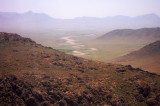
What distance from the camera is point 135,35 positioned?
15762 centimetres

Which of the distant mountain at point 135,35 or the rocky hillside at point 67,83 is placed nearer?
the rocky hillside at point 67,83

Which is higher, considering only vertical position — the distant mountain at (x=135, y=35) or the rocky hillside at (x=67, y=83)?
the distant mountain at (x=135, y=35)

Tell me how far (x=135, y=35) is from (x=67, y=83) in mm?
151990

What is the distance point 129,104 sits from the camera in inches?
771

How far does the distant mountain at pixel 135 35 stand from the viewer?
482 feet

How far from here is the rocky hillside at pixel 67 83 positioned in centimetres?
1673

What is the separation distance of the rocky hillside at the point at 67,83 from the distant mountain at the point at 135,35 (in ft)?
430

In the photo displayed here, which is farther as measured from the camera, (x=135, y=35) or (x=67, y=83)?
(x=135, y=35)

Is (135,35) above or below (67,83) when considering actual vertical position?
above

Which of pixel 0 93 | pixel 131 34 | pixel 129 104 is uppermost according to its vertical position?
pixel 131 34

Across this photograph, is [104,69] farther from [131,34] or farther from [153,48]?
[131,34]

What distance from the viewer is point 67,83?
21.7 meters

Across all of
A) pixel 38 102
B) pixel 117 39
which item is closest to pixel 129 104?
pixel 38 102

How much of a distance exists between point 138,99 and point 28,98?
15.2 meters
